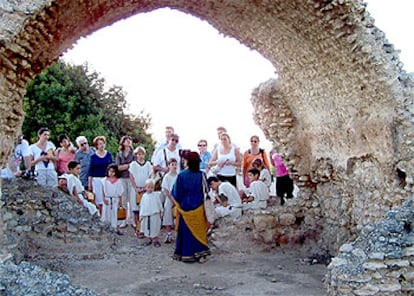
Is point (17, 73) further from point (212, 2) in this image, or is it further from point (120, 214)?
point (120, 214)

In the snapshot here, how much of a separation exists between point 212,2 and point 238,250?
12.0 ft

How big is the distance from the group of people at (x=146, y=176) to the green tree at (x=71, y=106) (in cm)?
682

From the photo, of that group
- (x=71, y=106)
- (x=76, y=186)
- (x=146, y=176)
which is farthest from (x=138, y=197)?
(x=71, y=106)

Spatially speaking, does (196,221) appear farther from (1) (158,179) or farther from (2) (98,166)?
(2) (98,166)

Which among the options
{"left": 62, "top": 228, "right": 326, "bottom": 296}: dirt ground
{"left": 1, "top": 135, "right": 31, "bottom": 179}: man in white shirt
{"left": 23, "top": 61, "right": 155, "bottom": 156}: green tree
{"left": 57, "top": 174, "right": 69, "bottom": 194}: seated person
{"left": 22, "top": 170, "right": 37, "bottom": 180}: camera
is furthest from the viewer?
{"left": 23, "top": 61, "right": 155, "bottom": 156}: green tree

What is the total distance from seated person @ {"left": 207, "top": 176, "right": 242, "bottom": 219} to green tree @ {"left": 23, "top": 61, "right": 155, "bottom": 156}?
27.3 feet

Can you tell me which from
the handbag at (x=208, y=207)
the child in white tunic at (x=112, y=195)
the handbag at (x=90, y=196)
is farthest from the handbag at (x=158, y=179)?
the handbag at (x=208, y=207)

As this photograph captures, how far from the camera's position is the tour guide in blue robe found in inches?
307

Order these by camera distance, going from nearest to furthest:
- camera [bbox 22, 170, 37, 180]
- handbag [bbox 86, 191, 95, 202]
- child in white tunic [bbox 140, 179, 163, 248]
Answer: camera [bbox 22, 170, 37, 180]
child in white tunic [bbox 140, 179, 163, 248]
handbag [bbox 86, 191, 95, 202]

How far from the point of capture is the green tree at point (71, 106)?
16.2 meters

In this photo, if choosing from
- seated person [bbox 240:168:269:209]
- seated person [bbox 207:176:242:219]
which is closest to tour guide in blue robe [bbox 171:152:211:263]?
seated person [bbox 207:176:242:219]

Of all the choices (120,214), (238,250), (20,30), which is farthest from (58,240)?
(20,30)

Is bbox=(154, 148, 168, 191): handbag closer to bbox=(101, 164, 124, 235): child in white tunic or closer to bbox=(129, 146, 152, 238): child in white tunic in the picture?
bbox=(129, 146, 152, 238): child in white tunic

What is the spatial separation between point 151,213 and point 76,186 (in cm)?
128
